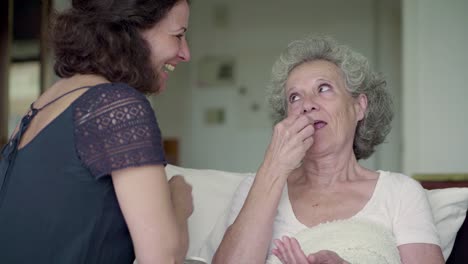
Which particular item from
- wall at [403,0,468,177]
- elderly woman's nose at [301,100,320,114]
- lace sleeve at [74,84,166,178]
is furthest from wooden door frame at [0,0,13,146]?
lace sleeve at [74,84,166,178]

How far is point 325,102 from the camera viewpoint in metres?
1.98

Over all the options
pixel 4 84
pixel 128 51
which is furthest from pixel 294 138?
pixel 4 84

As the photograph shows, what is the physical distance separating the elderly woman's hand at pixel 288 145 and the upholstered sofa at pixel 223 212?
46 cm

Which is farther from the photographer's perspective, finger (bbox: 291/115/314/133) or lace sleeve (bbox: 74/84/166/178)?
finger (bbox: 291/115/314/133)

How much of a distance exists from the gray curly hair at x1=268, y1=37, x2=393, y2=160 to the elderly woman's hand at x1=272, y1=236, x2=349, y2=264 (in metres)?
0.72

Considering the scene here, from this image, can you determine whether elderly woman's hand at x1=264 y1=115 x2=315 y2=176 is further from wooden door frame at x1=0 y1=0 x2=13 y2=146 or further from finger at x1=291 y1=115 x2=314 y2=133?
wooden door frame at x1=0 y1=0 x2=13 y2=146

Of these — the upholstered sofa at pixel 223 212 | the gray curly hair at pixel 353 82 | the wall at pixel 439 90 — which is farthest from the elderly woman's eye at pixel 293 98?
the wall at pixel 439 90

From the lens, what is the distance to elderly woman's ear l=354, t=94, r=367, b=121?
2.10m

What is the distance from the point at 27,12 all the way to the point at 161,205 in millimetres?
4254

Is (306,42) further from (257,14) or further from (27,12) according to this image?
(257,14)

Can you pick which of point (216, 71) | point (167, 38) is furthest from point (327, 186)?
point (216, 71)

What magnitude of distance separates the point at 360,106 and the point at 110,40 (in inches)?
42.7

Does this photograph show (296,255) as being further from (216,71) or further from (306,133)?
(216,71)

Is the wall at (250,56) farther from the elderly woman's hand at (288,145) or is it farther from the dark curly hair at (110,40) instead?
the dark curly hair at (110,40)
